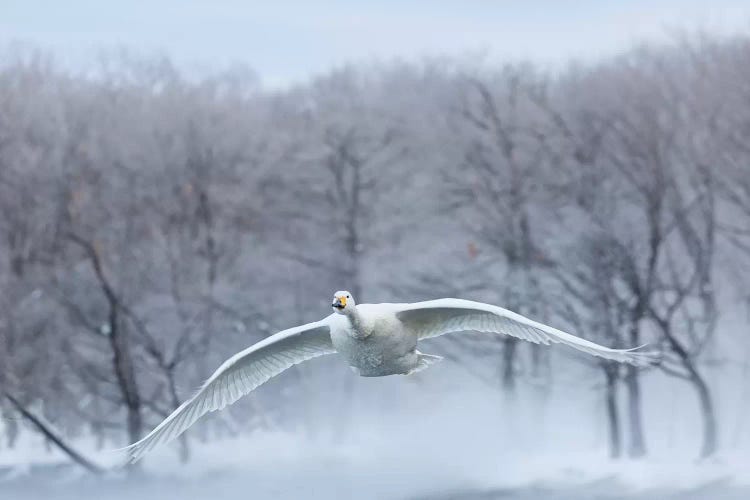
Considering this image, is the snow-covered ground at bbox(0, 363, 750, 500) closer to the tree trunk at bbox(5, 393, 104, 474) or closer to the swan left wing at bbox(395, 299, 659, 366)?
the tree trunk at bbox(5, 393, 104, 474)

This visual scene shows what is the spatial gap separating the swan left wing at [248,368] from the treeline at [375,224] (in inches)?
464

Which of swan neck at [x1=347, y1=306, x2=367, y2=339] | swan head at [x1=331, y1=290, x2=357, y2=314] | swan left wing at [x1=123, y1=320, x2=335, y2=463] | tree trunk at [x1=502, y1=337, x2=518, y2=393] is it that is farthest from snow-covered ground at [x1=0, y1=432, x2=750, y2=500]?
swan head at [x1=331, y1=290, x2=357, y2=314]

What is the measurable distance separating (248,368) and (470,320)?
160 cm

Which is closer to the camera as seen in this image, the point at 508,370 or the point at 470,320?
the point at 470,320

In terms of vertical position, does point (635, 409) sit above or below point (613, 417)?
above

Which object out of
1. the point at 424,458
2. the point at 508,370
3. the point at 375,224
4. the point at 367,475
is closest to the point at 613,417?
the point at 508,370

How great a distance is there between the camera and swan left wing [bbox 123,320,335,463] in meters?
9.24

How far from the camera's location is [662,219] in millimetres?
23984

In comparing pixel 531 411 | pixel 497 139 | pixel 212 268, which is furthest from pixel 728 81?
pixel 212 268

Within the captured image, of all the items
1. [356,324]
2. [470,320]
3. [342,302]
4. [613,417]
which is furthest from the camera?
[613,417]

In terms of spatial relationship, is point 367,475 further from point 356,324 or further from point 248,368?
point 356,324

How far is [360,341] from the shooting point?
8.71 meters

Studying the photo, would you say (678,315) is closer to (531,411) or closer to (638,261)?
(638,261)

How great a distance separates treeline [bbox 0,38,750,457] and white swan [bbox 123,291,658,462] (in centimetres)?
1186
